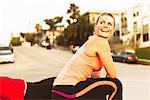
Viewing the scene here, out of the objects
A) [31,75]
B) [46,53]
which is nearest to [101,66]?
[31,75]

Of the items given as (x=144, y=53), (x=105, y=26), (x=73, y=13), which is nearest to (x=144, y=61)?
(x=144, y=53)

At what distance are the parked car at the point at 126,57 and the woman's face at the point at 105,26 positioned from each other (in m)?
1.73

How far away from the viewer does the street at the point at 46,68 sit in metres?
3.63

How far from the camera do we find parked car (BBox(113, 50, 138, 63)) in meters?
4.17

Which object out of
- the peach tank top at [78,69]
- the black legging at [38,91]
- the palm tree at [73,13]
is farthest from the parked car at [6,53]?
the peach tank top at [78,69]

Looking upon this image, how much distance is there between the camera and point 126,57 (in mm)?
4660

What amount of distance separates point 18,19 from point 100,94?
1.97 metres

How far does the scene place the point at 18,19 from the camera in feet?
12.5

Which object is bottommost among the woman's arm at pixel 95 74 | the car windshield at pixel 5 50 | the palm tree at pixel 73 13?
the woman's arm at pixel 95 74

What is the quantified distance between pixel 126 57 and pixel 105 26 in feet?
8.02

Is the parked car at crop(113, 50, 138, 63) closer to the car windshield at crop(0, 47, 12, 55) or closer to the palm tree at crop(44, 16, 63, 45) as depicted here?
the palm tree at crop(44, 16, 63, 45)

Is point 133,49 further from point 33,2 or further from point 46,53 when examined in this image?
point 33,2

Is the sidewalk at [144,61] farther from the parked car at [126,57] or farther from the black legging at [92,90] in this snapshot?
the black legging at [92,90]

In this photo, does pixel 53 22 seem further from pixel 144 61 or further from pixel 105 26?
pixel 105 26
